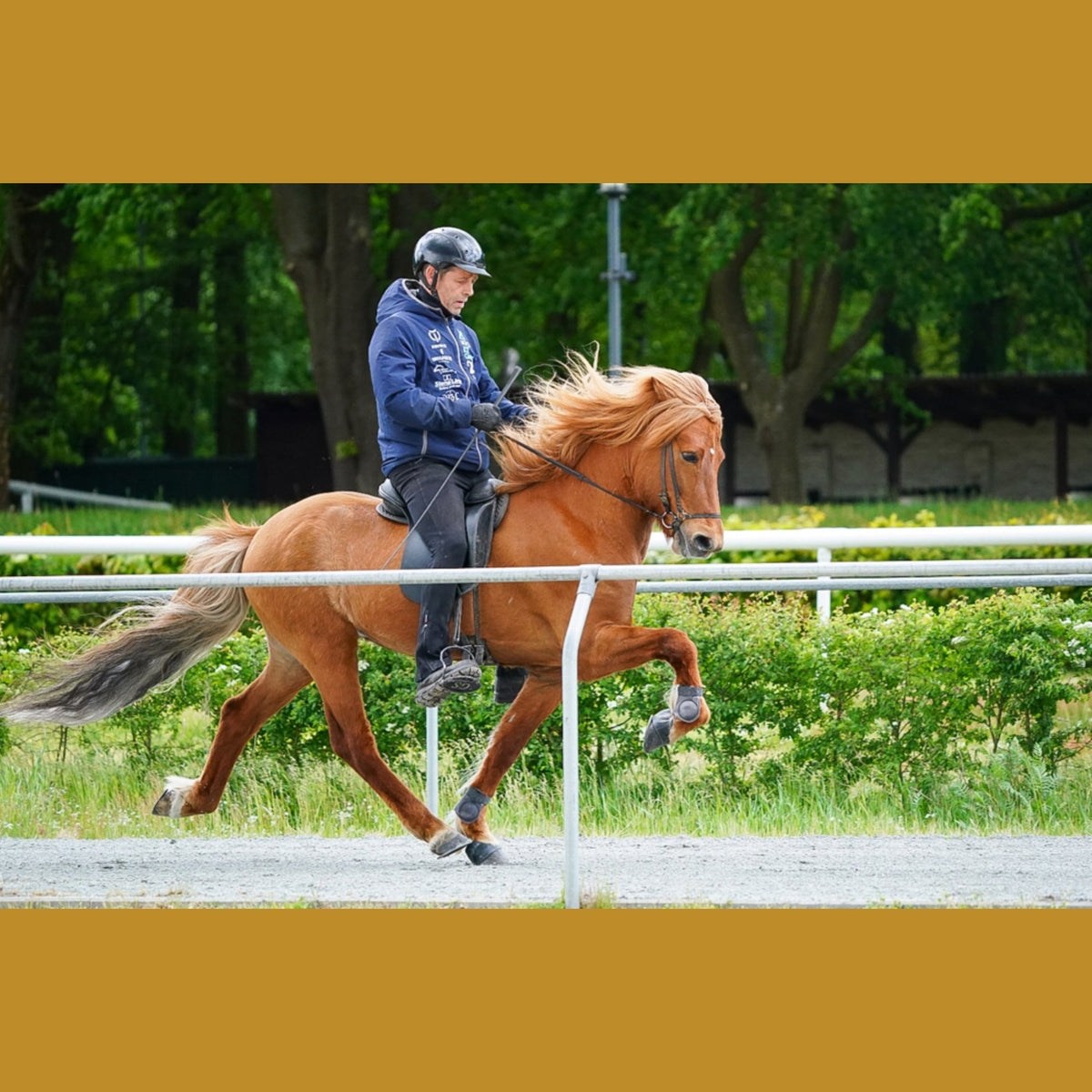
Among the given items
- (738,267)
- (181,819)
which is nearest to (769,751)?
(181,819)

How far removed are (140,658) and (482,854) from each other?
1.73 m

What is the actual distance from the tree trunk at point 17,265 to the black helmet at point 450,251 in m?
15.8

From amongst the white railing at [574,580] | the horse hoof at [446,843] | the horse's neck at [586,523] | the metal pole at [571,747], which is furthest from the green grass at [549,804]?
the metal pole at [571,747]

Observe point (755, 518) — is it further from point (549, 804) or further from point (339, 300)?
point (339, 300)

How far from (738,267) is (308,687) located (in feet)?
54.1

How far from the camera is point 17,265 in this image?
22969 mm

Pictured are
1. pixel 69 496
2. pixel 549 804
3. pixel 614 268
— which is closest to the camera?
pixel 549 804

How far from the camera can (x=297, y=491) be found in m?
30.5

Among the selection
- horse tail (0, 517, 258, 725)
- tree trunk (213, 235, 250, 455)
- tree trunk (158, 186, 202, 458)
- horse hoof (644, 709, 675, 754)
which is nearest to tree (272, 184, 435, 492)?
tree trunk (158, 186, 202, 458)

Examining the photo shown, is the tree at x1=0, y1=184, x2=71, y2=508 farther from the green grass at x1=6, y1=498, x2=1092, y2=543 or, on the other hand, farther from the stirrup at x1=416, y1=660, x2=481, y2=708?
the stirrup at x1=416, y1=660, x2=481, y2=708

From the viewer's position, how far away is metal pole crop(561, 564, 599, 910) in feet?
20.0

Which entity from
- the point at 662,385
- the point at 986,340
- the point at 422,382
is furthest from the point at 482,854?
the point at 986,340

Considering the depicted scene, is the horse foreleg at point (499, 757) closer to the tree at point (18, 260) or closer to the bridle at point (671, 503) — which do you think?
the bridle at point (671, 503)

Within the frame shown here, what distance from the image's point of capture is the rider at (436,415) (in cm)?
691
